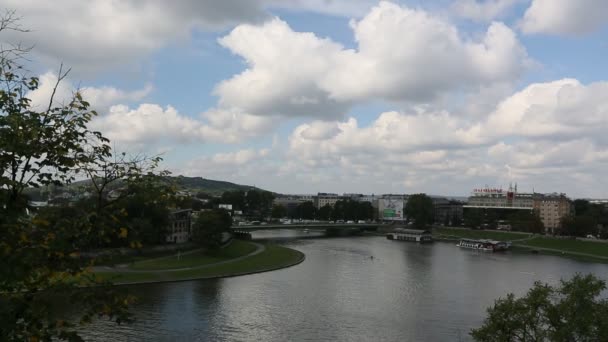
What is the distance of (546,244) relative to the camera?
263ft

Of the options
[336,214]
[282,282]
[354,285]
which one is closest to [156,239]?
[282,282]

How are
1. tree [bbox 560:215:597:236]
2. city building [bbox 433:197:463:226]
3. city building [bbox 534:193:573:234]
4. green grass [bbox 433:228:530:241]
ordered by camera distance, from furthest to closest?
city building [bbox 433:197:463:226] < city building [bbox 534:193:573:234] < green grass [bbox 433:228:530:241] < tree [bbox 560:215:597:236]

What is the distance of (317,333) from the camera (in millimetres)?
24734

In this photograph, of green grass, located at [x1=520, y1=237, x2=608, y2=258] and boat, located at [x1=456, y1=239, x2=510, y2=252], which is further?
boat, located at [x1=456, y1=239, x2=510, y2=252]

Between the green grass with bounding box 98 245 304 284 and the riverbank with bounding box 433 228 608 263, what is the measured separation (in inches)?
1562

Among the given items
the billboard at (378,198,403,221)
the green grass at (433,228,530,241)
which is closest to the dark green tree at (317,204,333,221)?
the billboard at (378,198,403,221)

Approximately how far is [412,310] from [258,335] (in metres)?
10.7

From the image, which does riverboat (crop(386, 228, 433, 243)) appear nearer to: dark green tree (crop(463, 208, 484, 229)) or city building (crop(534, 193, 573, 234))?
dark green tree (crop(463, 208, 484, 229))

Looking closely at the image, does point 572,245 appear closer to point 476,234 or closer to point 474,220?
point 476,234

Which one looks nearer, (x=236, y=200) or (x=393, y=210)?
(x=236, y=200)

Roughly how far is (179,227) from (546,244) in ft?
189

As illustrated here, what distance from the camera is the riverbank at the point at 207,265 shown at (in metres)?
38.1

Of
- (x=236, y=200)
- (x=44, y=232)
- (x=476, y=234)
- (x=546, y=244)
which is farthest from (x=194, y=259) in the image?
(x=236, y=200)

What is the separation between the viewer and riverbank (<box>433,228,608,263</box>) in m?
69.2
